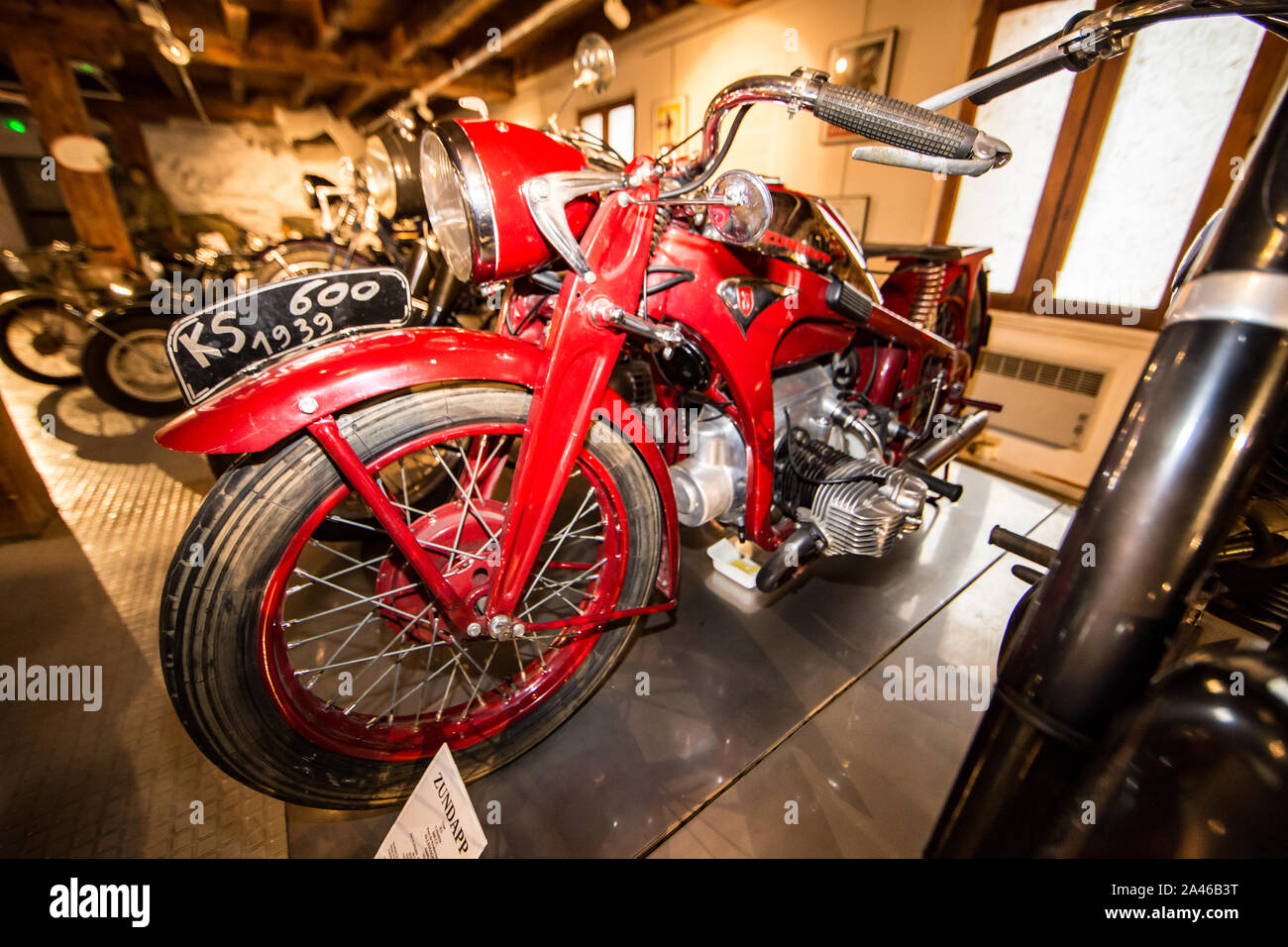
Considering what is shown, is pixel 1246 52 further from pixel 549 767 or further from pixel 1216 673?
pixel 549 767

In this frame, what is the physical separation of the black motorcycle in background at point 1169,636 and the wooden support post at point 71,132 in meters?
7.99

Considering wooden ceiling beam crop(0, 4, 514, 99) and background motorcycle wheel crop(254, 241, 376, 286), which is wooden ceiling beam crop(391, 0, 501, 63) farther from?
background motorcycle wheel crop(254, 241, 376, 286)

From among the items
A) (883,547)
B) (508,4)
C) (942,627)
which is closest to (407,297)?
(883,547)

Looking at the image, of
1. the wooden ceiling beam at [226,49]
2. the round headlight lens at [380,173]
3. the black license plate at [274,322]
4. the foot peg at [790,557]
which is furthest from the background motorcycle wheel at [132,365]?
the wooden ceiling beam at [226,49]

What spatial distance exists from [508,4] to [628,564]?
7.26 metres

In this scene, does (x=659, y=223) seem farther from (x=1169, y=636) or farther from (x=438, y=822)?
(x=438, y=822)

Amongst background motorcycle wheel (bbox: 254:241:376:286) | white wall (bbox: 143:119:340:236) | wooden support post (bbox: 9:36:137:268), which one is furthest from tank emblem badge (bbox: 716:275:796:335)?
white wall (bbox: 143:119:340:236)

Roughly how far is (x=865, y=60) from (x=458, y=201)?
4105 millimetres

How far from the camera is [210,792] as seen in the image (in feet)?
4.06

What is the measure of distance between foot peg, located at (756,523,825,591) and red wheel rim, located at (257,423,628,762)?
18.0 inches

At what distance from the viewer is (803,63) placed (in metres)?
4.01

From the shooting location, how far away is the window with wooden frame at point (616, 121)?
240 inches

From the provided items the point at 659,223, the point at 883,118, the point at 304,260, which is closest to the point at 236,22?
the point at 304,260

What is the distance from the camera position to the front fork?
1064 mm
